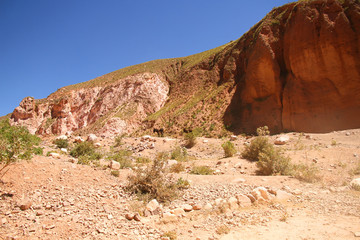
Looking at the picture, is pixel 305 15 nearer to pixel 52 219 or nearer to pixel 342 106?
pixel 342 106

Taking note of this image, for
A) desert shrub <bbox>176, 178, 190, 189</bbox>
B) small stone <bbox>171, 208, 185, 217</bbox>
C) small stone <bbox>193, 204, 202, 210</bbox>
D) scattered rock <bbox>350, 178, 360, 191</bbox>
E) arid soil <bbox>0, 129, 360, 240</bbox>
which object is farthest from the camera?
desert shrub <bbox>176, 178, 190, 189</bbox>

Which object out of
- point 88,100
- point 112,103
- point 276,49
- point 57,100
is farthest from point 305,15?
point 57,100

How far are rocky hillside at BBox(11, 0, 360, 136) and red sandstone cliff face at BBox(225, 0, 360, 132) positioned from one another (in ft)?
0.19

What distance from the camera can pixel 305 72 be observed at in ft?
54.9

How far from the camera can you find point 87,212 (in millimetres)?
4207

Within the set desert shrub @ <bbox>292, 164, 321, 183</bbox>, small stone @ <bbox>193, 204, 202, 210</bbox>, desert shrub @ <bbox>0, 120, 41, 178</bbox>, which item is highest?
desert shrub @ <bbox>0, 120, 41, 178</bbox>

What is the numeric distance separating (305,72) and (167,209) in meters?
17.0

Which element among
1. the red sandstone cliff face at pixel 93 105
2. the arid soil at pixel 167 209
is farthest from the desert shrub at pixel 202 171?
the red sandstone cliff face at pixel 93 105

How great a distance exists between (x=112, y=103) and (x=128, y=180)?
30794 millimetres

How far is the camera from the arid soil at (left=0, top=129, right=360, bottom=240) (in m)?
3.68

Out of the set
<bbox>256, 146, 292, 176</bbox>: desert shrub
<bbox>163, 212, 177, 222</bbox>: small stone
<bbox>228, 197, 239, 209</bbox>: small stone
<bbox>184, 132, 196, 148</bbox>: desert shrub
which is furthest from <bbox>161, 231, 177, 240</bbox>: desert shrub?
<bbox>184, 132, 196, 148</bbox>: desert shrub

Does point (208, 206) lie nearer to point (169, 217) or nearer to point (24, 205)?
point (169, 217)

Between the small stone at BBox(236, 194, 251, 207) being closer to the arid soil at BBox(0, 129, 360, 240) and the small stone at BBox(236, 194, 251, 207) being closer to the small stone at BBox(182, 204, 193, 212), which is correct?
the arid soil at BBox(0, 129, 360, 240)

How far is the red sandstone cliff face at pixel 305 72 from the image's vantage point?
49.8ft
